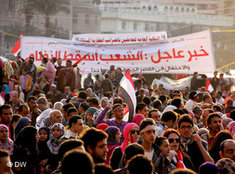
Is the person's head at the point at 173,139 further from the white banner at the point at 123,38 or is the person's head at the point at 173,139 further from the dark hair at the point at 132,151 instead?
the white banner at the point at 123,38

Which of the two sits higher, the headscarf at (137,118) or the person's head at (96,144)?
the person's head at (96,144)

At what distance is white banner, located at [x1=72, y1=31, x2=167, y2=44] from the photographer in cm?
2303

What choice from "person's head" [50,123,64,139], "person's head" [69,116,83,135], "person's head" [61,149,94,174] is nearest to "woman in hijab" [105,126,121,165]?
"person's head" [69,116,83,135]

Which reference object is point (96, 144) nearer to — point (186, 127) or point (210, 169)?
point (210, 169)

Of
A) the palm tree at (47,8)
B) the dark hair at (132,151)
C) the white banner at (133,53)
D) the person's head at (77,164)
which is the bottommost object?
the dark hair at (132,151)

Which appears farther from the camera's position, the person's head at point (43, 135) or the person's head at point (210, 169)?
the person's head at point (43, 135)

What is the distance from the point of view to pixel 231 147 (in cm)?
594

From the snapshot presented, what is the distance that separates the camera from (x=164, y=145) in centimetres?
584

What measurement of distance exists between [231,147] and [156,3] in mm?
108342

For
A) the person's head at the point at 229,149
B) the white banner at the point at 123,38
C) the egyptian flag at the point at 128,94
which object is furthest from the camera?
the white banner at the point at 123,38

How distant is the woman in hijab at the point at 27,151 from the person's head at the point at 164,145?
1.51 metres

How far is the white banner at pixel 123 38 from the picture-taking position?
23.0 metres

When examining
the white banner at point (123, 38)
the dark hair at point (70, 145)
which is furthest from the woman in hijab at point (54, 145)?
the white banner at point (123, 38)

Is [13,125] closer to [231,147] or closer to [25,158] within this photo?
[25,158]
